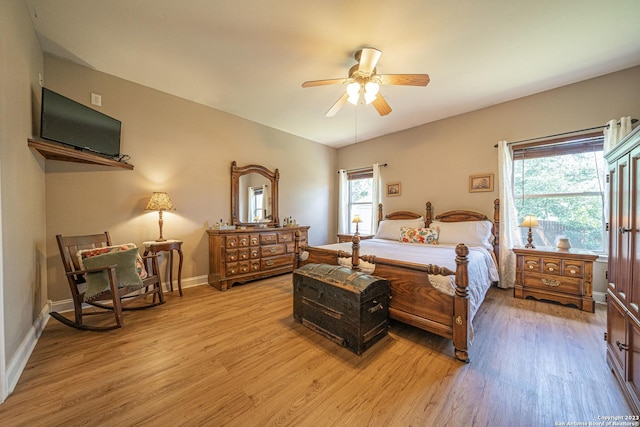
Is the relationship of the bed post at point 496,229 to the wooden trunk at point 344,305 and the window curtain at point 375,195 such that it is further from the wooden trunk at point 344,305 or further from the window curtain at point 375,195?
the wooden trunk at point 344,305

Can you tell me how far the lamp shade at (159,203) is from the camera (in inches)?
116

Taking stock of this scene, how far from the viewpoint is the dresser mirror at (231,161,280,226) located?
13.0 feet

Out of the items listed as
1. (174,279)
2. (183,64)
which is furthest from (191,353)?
(183,64)

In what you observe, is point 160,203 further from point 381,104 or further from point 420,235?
point 420,235

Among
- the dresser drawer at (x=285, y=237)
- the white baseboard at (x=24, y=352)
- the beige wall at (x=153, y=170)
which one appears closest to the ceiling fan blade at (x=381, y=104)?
the beige wall at (x=153, y=170)

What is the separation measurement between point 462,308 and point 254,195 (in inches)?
140

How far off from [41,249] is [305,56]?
3.37m

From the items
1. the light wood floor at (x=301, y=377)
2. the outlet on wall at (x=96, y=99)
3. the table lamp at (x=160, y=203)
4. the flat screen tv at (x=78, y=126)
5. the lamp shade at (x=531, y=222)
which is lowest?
the light wood floor at (x=301, y=377)

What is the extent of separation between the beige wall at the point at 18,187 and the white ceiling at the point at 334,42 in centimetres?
44

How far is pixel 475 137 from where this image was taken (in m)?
3.72

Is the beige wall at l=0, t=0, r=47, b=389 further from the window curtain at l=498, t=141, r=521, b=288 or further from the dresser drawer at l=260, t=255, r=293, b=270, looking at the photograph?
the window curtain at l=498, t=141, r=521, b=288

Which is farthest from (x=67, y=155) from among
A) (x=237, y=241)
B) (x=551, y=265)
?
(x=551, y=265)

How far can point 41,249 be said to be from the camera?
2.33 meters

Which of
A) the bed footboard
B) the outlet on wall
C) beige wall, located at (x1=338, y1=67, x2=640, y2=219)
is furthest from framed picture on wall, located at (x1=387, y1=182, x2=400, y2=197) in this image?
the outlet on wall
